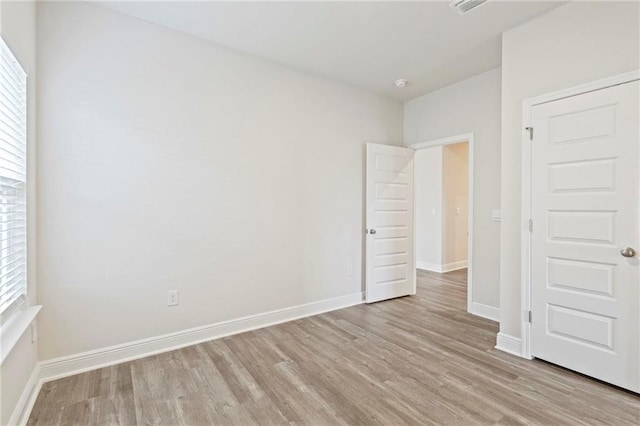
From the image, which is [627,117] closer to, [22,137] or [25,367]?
[22,137]

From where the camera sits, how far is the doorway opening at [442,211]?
6223 millimetres

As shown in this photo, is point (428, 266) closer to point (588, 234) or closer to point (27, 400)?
point (588, 234)

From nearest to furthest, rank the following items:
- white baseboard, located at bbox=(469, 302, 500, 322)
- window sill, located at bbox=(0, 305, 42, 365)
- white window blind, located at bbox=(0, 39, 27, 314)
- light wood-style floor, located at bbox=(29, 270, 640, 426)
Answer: window sill, located at bbox=(0, 305, 42, 365)
white window blind, located at bbox=(0, 39, 27, 314)
light wood-style floor, located at bbox=(29, 270, 640, 426)
white baseboard, located at bbox=(469, 302, 500, 322)

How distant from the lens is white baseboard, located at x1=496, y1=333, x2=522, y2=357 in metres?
2.67

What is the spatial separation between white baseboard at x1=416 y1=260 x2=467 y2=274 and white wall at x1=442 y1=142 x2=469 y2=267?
4 cm

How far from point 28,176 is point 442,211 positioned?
6.08 metres

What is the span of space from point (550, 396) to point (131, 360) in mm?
3147

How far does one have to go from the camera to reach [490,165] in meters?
3.62

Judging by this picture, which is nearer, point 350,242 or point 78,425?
point 78,425

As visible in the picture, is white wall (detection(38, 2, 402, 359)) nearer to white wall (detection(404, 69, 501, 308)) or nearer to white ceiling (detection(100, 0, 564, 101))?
white ceiling (detection(100, 0, 564, 101))

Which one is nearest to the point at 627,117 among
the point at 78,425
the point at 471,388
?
the point at 471,388

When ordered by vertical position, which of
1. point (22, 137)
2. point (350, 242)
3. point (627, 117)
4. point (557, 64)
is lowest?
point (350, 242)

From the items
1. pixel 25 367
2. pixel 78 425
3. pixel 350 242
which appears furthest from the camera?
pixel 350 242

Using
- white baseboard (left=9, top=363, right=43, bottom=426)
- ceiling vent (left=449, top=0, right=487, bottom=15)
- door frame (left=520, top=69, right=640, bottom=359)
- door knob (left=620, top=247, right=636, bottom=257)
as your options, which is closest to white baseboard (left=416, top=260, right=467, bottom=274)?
door frame (left=520, top=69, right=640, bottom=359)
